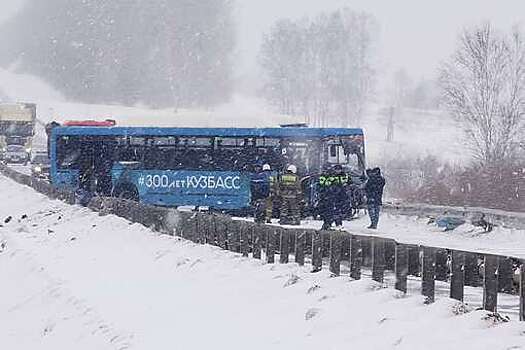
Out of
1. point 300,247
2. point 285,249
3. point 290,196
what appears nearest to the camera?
point 300,247

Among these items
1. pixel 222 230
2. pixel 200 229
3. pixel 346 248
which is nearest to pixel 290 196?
pixel 200 229

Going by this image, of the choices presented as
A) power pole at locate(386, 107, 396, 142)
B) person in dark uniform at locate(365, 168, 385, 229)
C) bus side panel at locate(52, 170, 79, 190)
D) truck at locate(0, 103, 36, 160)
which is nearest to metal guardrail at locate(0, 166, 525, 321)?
person in dark uniform at locate(365, 168, 385, 229)

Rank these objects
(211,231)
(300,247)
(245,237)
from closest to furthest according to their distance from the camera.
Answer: (300,247) → (245,237) → (211,231)

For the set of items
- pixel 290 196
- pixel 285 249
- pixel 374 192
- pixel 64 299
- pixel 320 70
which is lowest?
pixel 64 299

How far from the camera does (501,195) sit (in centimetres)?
3522

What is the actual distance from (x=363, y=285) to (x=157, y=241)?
8.61 metres

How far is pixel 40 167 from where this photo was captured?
51.4 metres

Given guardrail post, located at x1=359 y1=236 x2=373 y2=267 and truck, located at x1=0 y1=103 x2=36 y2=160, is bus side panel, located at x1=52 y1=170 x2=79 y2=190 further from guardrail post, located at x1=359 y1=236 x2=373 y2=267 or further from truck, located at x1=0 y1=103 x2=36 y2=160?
truck, located at x1=0 y1=103 x2=36 y2=160

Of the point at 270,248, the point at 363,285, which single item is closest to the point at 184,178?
the point at 270,248

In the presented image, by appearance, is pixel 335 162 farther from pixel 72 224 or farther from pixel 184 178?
pixel 72 224

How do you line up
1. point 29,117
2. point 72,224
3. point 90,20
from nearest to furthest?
point 72,224 → point 29,117 → point 90,20

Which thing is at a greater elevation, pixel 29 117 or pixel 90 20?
pixel 90 20

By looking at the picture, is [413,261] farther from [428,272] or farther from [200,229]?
[200,229]

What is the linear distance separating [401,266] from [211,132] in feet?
67.6
